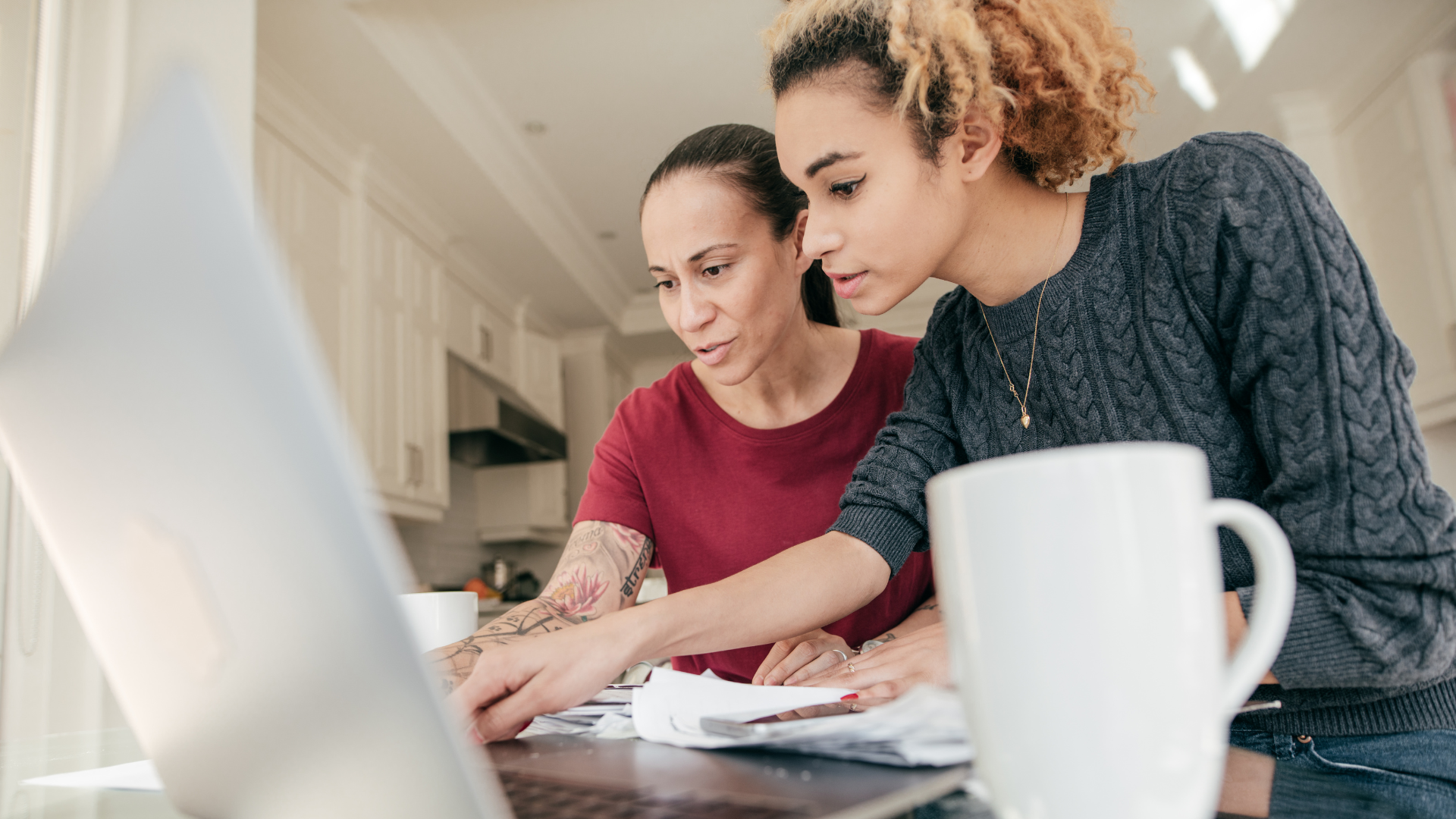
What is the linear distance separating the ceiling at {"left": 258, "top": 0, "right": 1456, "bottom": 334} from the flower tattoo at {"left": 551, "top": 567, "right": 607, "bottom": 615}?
2.40m

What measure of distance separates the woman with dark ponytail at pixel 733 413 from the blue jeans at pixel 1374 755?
0.50m

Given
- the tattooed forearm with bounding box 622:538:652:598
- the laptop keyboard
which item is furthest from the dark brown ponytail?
the laptop keyboard

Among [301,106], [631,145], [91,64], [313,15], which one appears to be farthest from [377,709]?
[631,145]

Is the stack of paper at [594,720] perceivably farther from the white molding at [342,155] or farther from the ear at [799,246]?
the white molding at [342,155]

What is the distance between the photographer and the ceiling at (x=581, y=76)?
310 cm

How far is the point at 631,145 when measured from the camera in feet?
13.3

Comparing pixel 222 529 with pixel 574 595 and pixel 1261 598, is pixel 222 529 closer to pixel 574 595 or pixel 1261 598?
pixel 1261 598

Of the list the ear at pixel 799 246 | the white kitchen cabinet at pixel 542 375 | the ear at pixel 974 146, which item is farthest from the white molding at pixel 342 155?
the ear at pixel 974 146

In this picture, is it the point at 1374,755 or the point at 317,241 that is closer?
the point at 1374,755

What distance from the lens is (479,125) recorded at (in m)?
3.73

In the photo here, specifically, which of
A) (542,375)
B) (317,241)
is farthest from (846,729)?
(542,375)

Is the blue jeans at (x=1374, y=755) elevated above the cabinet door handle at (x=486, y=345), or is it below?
below

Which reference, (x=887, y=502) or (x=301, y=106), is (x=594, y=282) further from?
(x=887, y=502)

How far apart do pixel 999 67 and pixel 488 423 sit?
3.66m
